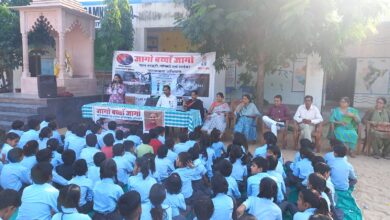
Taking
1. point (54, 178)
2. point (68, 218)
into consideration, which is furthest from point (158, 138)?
point (68, 218)

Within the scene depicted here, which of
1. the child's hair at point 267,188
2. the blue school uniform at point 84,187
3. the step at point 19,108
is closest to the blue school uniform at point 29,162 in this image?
the blue school uniform at point 84,187

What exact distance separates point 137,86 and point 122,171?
547cm

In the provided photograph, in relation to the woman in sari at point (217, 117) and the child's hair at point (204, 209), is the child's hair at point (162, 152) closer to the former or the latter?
the child's hair at point (204, 209)

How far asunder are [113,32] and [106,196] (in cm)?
803

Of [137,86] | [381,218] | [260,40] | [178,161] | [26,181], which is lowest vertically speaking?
[381,218]

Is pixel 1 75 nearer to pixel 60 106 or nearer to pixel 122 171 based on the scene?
pixel 60 106

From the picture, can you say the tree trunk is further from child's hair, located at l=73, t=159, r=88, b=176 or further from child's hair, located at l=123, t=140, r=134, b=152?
child's hair, located at l=73, t=159, r=88, b=176

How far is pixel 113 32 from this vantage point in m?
11.0

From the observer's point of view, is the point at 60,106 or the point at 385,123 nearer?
the point at 385,123

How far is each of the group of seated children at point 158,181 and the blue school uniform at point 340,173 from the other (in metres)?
0.01

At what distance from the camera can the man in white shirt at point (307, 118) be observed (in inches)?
304

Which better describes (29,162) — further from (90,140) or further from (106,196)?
(106,196)

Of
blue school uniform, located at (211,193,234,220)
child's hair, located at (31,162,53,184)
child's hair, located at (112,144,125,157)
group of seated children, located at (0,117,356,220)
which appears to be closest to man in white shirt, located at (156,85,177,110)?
group of seated children, located at (0,117,356,220)

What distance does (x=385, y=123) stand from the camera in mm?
7430
